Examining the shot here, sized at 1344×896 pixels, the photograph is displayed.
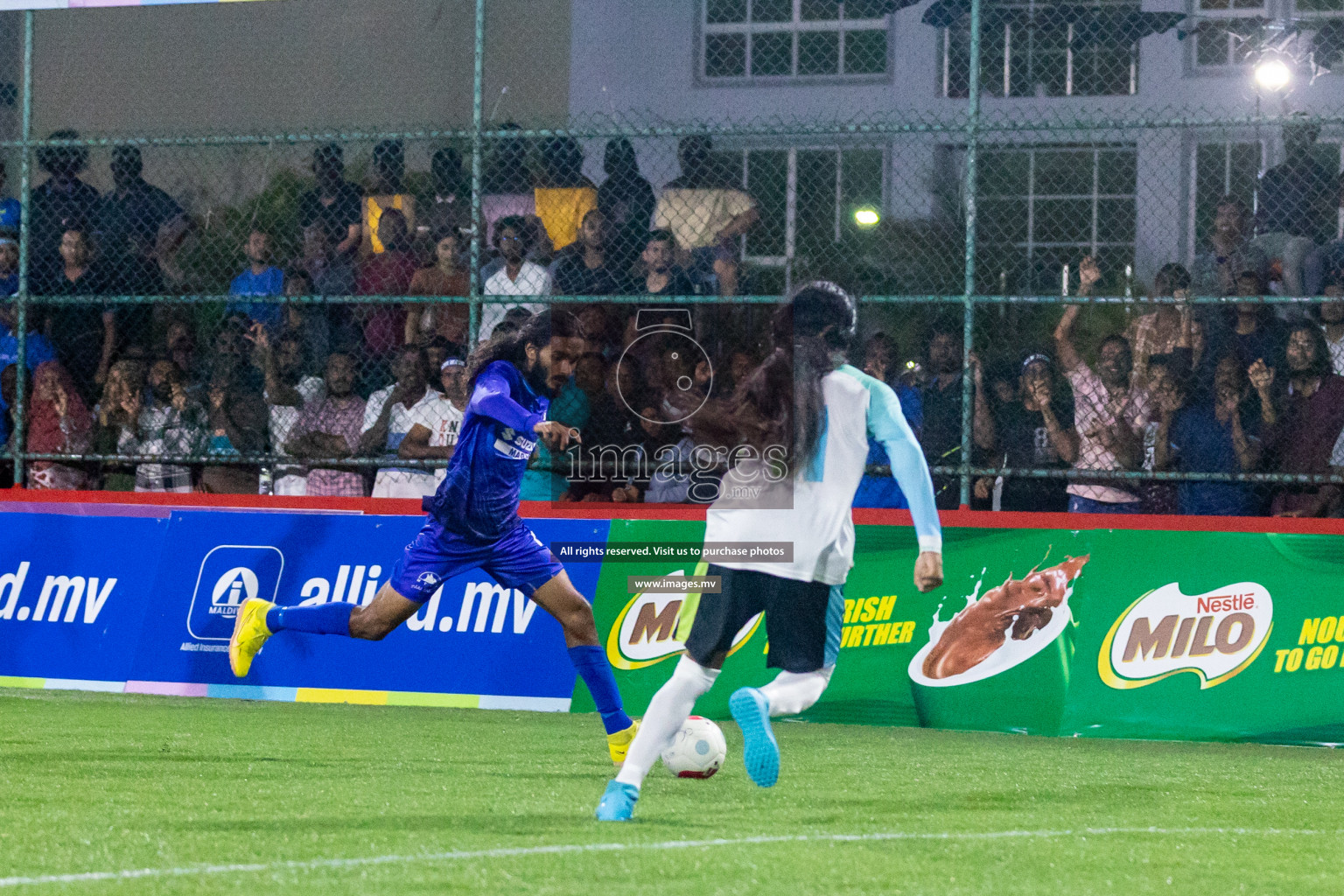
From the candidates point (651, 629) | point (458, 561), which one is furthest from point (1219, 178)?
point (458, 561)

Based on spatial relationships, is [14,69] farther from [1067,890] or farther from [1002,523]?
[1067,890]

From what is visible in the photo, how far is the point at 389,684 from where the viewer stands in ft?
33.3

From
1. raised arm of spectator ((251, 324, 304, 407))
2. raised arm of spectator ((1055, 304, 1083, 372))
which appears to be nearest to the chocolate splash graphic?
raised arm of spectator ((1055, 304, 1083, 372))

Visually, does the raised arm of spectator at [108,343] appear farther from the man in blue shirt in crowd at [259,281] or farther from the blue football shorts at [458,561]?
the blue football shorts at [458,561]

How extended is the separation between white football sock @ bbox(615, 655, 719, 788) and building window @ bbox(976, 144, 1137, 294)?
5.98 metres

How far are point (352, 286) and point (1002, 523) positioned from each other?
4.31 m

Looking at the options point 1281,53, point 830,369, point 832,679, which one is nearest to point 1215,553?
point 832,679

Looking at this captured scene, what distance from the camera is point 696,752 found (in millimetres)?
7336

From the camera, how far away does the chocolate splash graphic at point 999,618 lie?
375 inches

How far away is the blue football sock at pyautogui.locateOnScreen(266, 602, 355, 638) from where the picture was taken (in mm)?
8352

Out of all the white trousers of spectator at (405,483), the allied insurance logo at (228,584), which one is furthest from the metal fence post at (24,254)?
the white trousers of spectator at (405,483)

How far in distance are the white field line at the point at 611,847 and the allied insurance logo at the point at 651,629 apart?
386cm

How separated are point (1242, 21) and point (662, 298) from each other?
453 centimetres

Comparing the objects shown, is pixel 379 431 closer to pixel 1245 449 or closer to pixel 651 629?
pixel 651 629
